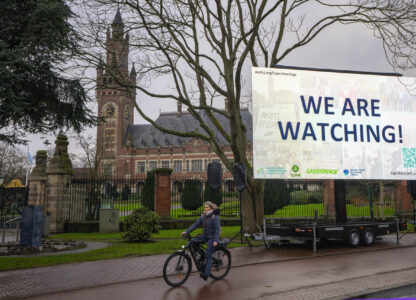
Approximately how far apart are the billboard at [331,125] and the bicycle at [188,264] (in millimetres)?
5268

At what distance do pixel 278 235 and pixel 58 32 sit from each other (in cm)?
967

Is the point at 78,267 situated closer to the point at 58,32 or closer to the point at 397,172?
the point at 58,32

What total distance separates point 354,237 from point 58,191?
13520 millimetres

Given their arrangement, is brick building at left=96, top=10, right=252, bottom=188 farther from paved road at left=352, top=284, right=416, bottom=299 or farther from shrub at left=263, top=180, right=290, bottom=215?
paved road at left=352, top=284, right=416, bottom=299

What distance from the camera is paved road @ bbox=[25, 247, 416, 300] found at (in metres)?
6.69

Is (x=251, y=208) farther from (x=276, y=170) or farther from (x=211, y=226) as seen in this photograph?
(x=211, y=226)

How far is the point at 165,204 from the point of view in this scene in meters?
20.6

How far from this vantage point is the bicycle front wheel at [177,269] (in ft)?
23.8

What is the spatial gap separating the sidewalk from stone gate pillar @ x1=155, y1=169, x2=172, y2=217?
28.9 feet

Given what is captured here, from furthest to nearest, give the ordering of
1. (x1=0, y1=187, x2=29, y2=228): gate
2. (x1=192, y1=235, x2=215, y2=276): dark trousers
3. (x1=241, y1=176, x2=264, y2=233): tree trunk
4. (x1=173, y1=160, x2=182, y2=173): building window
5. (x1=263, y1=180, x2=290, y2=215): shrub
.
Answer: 1. (x1=173, y1=160, x2=182, y2=173): building window
2. (x1=263, y1=180, x2=290, y2=215): shrub
3. (x1=0, y1=187, x2=29, y2=228): gate
4. (x1=241, y1=176, x2=264, y2=233): tree trunk
5. (x1=192, y1=235, x2=215, y2=276): dark trousers

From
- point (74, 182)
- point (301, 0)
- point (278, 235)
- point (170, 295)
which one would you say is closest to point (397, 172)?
point (278, 235)

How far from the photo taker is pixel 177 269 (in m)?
7.43

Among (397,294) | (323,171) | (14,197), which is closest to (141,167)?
(14,197)

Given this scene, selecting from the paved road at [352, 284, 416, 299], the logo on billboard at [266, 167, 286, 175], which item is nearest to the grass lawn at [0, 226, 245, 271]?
the logo on billboard at [266, 167, 286, 175]
